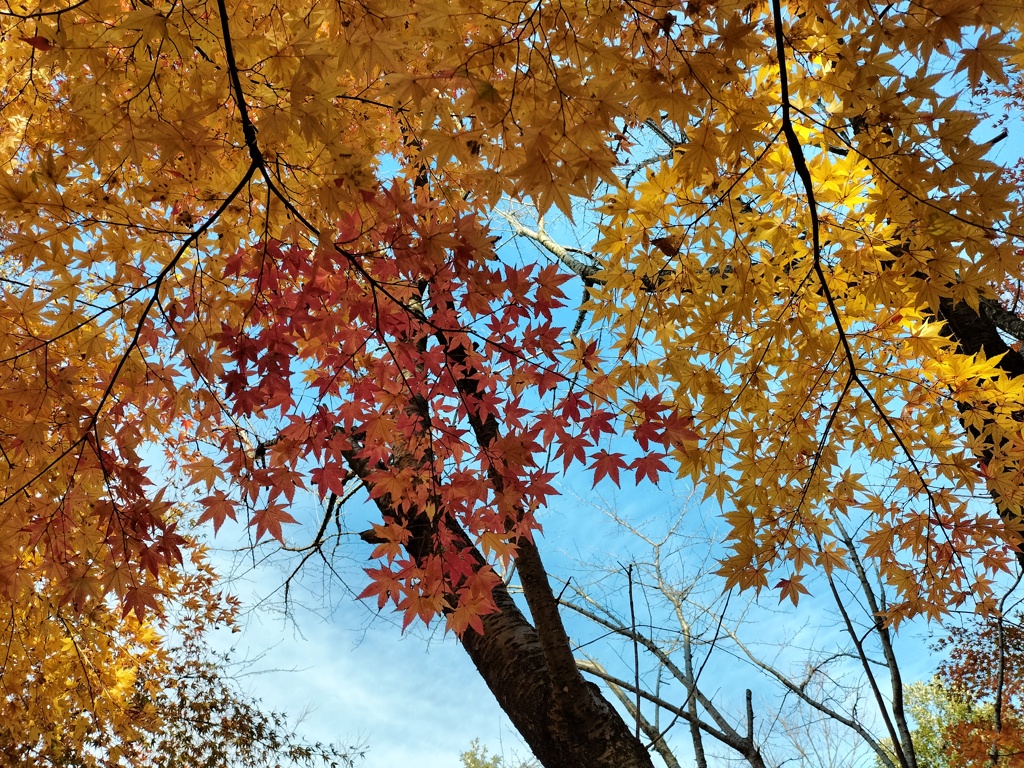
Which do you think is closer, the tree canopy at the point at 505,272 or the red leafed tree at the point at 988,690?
the tree canopy at the point at 505,272

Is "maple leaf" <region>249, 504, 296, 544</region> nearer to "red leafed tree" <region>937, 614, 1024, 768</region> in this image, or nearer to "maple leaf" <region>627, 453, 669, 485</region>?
"maple leaf" <region>627, 453, 669, 485</region>

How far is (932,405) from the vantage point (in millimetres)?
2535

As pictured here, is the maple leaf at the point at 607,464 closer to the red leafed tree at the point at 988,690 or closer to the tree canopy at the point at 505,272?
the tree canopy at the point at 505,272

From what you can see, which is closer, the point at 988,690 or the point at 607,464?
the point at 607,464

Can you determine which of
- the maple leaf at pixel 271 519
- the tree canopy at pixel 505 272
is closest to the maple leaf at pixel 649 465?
the tree canopy at pixel 505 272

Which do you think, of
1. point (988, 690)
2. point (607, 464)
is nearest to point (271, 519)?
point (607, 464)

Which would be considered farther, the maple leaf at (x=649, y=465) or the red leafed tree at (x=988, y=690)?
the red leafed tree at (x=988, y=690)

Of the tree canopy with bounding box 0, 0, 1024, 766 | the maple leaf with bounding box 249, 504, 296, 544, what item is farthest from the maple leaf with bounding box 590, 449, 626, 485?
the maple leaf with bounding box 249, 504, 296, 544

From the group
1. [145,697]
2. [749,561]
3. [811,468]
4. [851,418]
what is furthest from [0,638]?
[851,418]

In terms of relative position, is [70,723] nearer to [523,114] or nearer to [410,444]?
[410,444]

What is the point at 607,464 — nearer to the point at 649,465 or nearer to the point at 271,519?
the point at 649,465

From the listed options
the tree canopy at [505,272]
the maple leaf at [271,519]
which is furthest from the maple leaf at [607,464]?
the maple leaf at [271,519]

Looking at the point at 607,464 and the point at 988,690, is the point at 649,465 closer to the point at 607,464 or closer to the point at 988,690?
the point at 607,464

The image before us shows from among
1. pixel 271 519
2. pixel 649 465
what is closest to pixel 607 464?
pixel 649 465
